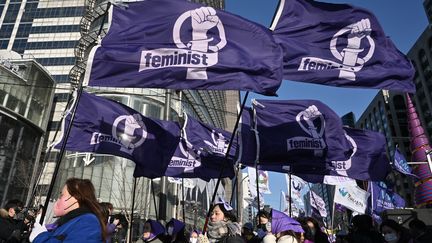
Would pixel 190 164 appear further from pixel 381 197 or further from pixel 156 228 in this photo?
pixel 381 197

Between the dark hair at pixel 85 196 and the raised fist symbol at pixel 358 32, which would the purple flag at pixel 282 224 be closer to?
the dark hair at pixel 85 196

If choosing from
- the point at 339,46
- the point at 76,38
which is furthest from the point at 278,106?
the point at 76,38

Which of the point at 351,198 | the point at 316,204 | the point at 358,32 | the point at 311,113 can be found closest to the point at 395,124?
the point at 316,204

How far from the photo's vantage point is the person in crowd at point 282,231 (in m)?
4.65

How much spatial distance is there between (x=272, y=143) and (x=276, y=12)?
10.7 feet

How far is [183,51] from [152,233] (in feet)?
10.4

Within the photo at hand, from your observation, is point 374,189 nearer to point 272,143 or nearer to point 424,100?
point 272,143

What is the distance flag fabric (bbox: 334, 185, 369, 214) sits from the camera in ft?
48.9

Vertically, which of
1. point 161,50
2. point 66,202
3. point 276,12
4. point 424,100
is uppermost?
point 424,100

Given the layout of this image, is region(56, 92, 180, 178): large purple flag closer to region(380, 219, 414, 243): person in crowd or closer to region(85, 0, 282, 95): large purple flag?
region(85, 0, 282, 95): large purple flag

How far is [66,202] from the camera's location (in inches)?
108

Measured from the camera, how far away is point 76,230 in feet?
7.95

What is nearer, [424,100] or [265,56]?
[265,56]

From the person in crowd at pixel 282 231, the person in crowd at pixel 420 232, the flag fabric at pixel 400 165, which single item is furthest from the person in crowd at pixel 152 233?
the flag fabric at pixel 400 165
